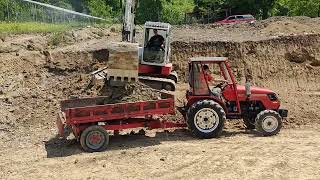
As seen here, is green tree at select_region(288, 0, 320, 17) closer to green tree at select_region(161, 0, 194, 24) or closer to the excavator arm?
green tree at select_region(161, 0, 194, 24)

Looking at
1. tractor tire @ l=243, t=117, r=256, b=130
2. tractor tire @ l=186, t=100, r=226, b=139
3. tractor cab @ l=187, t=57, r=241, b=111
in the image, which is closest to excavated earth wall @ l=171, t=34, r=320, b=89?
tractor tire @ l=243, t=117, r=256, b=130

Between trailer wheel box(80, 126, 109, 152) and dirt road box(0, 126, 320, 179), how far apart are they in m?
0.22

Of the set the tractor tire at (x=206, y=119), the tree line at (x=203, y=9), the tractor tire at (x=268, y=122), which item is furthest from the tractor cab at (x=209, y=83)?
the tree line at (x=203, y=9)

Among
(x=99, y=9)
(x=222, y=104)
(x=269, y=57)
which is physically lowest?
(x=222, y=104)

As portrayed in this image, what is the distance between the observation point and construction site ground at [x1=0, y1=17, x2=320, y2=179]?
11.5 metres

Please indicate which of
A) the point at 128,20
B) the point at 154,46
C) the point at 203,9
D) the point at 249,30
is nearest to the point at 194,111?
the point at 154,46

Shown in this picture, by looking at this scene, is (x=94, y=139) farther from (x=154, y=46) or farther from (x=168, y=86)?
(x=154, y=46)

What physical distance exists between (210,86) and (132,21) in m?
6.37

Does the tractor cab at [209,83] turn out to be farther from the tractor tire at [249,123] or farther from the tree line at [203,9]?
the tree line at [203,9]

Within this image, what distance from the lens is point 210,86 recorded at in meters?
14.0

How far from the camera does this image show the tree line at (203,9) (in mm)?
42281

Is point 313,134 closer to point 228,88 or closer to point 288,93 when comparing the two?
point 228,88

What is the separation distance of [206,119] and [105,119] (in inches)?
99.2

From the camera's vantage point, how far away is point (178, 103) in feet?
57.4
